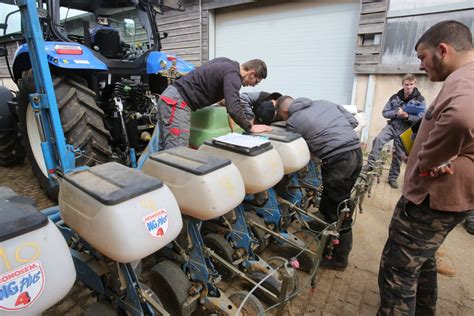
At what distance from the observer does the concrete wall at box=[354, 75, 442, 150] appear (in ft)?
15.6

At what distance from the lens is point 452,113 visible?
1.10m

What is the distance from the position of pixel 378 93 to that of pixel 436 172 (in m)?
4.26

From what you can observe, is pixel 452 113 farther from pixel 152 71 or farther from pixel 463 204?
pixel 152 71

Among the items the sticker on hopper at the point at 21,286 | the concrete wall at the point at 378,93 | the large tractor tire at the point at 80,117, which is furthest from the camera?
the concrete wall at the point at 378,93

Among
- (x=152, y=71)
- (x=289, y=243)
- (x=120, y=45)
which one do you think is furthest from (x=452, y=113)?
(x=120, y=45)

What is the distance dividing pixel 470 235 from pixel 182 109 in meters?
2.92

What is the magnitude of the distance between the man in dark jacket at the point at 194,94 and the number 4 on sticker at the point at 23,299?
164 centimetres

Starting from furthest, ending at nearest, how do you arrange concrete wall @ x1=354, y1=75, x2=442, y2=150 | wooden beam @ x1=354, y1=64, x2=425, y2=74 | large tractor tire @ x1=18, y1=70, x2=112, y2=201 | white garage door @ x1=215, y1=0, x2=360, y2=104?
1. white garage door @ x1=215, y1=0, x2=360, y2=104
2. concrete wall @ x1=354, y1=75, x2=442, y2=150
3. wooden beam @ x1=354, y1=64, x2=425, y2=74
4. large tractor tire @ x1=18, y1=70, x2=112, y2=201

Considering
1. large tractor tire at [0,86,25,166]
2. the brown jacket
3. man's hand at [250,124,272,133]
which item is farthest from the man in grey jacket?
large tractor tire at [0,86,25,166]

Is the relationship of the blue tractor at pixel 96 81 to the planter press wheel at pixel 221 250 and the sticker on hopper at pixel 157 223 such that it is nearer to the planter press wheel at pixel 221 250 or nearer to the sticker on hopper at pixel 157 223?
the planter press wheel at pixel 221 250

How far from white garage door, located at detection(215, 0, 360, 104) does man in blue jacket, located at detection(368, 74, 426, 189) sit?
1.56m

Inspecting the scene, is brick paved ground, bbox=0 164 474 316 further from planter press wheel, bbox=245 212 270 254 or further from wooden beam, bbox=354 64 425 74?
wooden beam, bbox=354 64 425 74

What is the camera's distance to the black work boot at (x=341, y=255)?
2146mm

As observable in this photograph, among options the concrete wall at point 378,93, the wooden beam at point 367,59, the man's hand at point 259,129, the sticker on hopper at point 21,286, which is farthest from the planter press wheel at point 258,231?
the wooden beam at point 367,59
